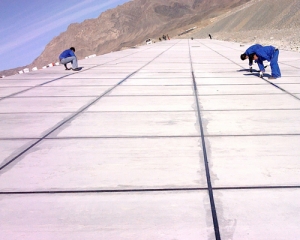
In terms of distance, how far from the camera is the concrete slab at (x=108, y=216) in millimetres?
3133

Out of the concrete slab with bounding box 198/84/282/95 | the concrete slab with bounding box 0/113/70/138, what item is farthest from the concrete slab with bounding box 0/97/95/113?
the concrete slab with bounding box 198/84/282/95

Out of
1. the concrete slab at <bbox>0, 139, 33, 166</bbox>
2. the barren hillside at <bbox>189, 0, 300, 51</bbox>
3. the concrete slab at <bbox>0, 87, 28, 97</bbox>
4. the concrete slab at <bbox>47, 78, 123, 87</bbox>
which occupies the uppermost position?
the concrete slab at <bbox>0, 87, 28, 97</bbox>

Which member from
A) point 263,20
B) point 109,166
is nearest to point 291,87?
point 109,166

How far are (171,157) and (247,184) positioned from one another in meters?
1.10

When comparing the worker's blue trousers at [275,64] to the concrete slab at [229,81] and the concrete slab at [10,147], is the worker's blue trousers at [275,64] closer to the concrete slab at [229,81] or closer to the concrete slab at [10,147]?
the concrete slab at [229,81]

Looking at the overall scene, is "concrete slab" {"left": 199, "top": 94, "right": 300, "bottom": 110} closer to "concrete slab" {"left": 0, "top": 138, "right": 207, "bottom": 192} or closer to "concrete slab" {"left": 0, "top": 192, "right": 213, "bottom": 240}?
"concrete slab" {"left": 0, "top": 138, "right": 207, "bottom": 192}

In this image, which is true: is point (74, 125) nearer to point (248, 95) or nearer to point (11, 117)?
point (11, 117)

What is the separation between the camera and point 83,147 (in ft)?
16.9

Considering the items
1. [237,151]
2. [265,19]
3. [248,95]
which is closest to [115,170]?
[237,151]

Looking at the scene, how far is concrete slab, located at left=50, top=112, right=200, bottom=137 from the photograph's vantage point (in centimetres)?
571

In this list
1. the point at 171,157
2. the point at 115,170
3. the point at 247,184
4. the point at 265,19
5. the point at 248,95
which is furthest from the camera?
the point at 265,19

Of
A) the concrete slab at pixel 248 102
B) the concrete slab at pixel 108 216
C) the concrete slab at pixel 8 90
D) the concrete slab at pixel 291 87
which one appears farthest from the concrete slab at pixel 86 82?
the concrete slab at pixel 108 216

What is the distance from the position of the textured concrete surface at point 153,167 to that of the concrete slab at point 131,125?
2 cm

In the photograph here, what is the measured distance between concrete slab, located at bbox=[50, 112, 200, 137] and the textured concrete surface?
0.7 inches
